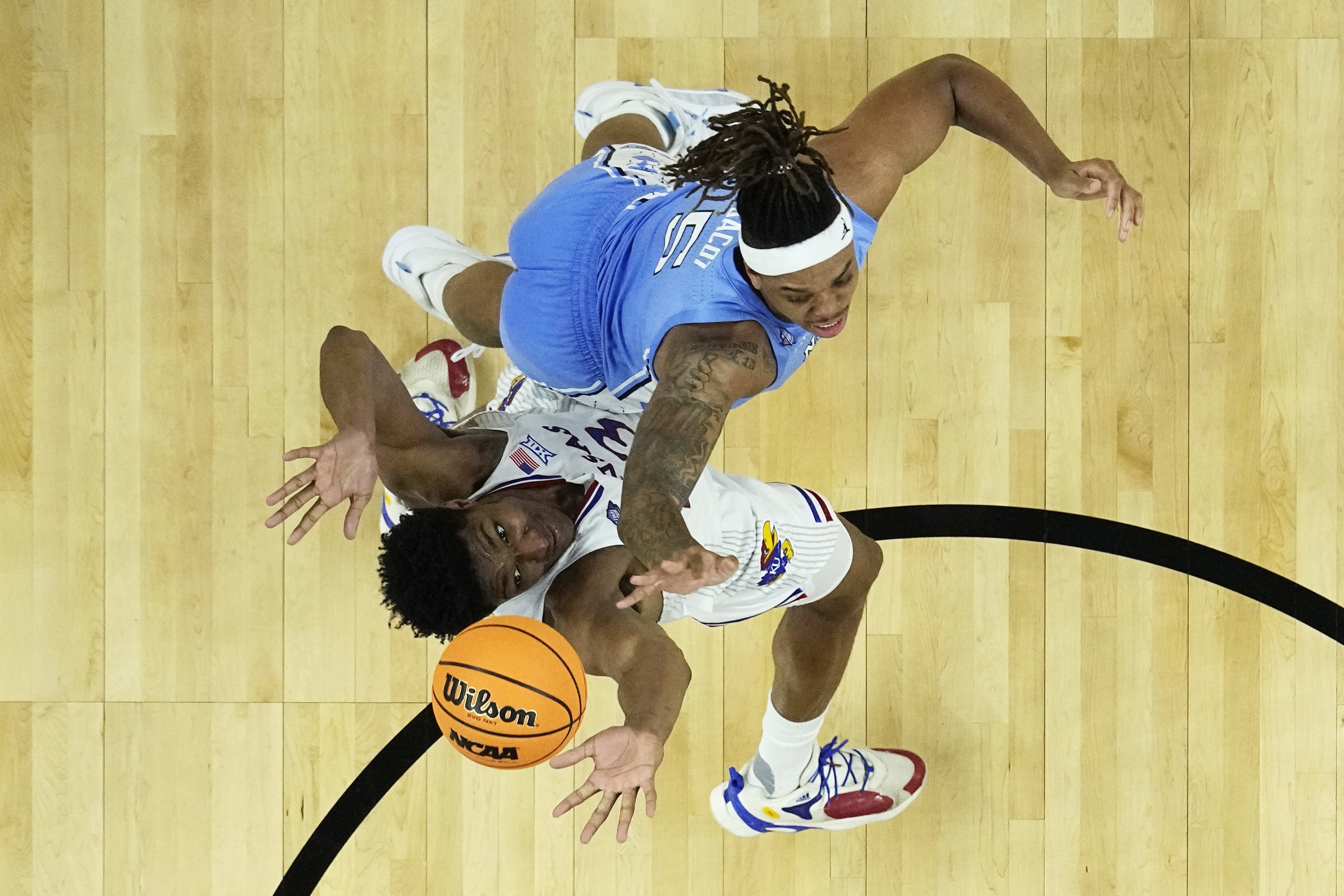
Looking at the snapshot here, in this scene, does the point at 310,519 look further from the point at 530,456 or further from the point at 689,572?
the point at 689,572

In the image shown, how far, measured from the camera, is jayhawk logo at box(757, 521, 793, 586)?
7.26 ft

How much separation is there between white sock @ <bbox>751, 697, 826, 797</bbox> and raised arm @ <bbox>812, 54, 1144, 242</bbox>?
1.29 m

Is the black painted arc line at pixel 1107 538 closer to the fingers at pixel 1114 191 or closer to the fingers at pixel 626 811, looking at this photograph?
the fingers at pixel 1114 191

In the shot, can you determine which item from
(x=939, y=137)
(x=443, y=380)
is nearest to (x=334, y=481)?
(x=443, y=380)

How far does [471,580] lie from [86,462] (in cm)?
171

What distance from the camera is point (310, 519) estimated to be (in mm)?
1841

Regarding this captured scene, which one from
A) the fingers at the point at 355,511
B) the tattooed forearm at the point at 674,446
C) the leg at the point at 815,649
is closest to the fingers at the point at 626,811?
the tattooed forearm at the point at 674,446

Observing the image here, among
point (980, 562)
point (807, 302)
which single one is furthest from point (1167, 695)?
point (807, 302)

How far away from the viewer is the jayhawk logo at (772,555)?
2213 mm

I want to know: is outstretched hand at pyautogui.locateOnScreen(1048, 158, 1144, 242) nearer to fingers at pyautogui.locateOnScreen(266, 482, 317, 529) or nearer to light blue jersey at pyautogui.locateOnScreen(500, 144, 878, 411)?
light blue jersey at pyautogui.locateOnScreen(500, 144, 878, 411)

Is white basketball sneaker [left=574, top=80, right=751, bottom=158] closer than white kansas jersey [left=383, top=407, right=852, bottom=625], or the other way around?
white kansas jersey [left=383, top=407, right=852, bottom=625]

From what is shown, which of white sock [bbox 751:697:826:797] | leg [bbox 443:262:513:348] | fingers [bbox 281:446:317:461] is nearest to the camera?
fingers [bbox 281:446:317:461]

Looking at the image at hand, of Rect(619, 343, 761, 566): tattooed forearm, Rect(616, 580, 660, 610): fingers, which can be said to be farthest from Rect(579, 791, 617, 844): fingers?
Rect(619, 343, 761, 566): tattooed forearm

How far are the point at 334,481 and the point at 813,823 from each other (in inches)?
63.2
